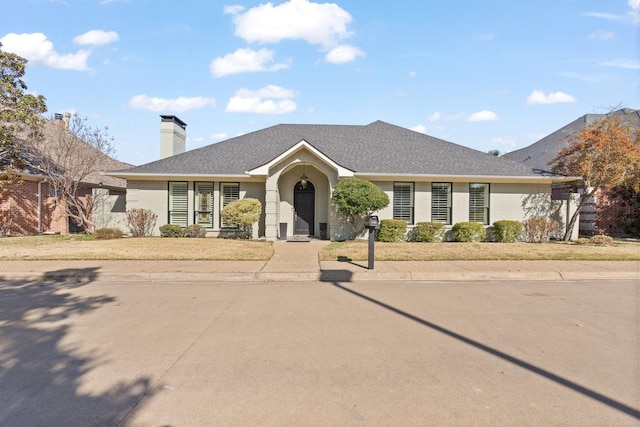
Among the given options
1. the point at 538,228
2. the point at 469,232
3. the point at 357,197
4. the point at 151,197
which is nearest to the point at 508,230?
the point at 538,228

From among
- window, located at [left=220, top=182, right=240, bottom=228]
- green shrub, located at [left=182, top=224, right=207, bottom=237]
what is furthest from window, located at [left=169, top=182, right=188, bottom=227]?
window, located at [left=220, top=182, right=240, bottom=228]

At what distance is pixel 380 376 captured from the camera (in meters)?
4.12

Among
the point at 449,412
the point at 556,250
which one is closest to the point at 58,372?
the point at 449,412

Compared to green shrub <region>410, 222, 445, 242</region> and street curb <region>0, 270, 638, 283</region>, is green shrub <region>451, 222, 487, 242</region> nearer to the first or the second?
green shrub <region>410, 222, 445, 242</region>

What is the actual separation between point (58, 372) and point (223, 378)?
175 centimetres

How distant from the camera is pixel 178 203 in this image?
1884 cm

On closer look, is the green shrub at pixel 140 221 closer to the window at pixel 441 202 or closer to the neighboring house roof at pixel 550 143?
the window at pixel 441 202

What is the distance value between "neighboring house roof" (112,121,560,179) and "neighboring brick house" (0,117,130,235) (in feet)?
8.01

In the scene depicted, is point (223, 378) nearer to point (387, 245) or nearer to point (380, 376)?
point (380, 376)

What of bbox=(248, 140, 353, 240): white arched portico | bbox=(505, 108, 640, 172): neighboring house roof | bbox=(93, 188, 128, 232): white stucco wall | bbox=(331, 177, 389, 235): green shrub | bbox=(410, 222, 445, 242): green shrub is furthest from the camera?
bbox=(505, 108, 640, 172): neighboring house roof

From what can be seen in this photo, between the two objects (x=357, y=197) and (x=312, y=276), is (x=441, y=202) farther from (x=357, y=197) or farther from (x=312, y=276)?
(x=312, y=276)

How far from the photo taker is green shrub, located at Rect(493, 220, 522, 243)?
17672mm

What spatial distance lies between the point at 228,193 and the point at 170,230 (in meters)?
3.08

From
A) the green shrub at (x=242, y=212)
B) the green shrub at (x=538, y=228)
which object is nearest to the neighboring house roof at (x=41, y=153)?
the green shrub at (x=242, y=212)
